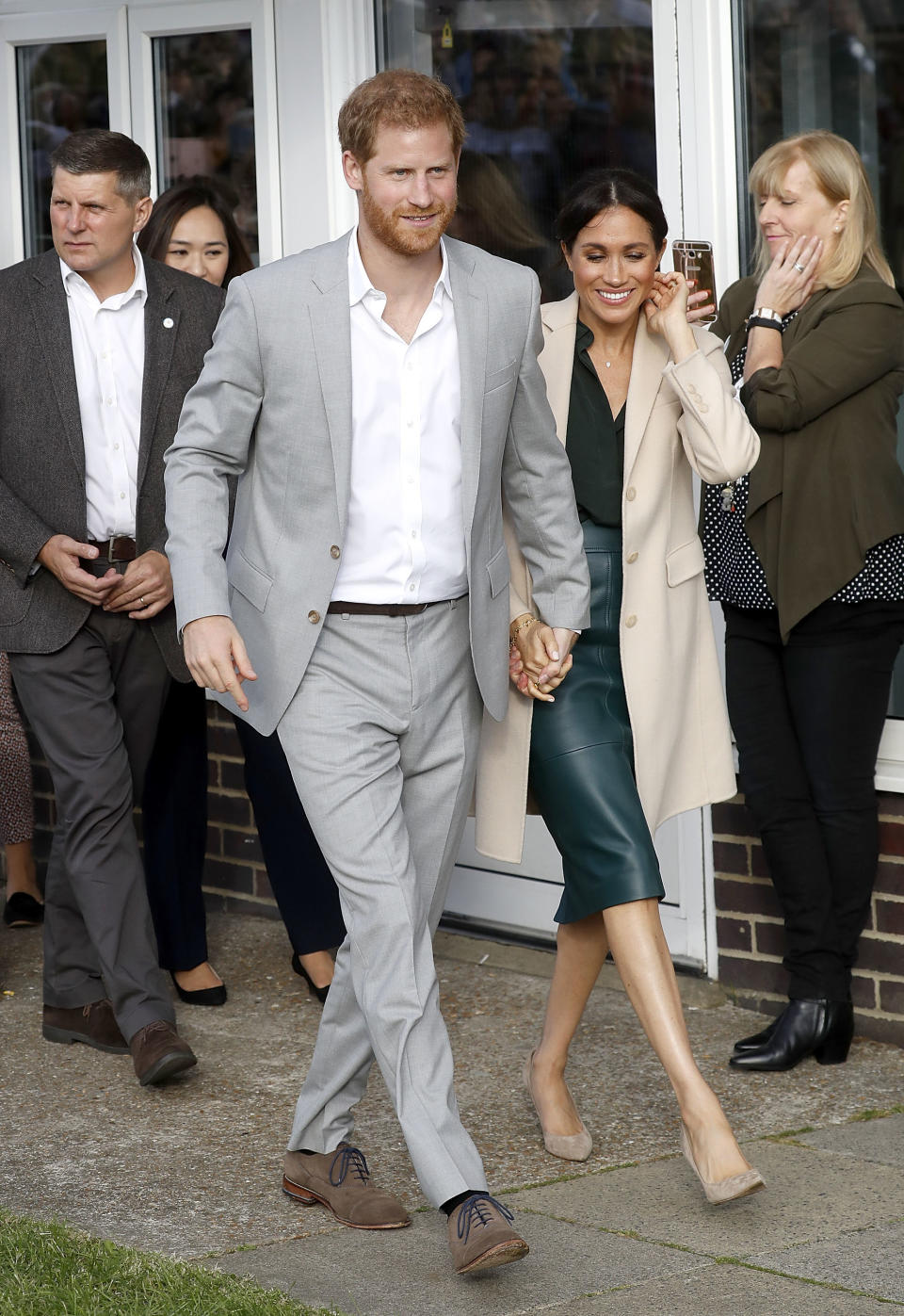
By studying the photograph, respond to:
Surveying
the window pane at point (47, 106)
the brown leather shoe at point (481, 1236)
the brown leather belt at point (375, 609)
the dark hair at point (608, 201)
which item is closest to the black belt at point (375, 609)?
the brown leather belt at point (375, 609)

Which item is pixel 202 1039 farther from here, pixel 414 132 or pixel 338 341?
pixel 414 132

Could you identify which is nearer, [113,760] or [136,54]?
[113,760]

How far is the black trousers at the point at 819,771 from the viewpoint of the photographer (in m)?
4.85

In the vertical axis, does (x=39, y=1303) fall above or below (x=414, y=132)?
below

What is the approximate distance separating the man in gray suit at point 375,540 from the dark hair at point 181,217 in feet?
7.14

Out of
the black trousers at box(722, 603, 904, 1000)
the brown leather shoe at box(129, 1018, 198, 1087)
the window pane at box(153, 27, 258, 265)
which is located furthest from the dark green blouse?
the window pane at box(153, 27, 258, 265)

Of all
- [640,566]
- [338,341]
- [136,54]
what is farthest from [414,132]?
[136,54]

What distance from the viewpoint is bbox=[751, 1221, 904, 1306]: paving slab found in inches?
138

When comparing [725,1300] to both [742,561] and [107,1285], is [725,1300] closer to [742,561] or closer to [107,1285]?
[107,1285]

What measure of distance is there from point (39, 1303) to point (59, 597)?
6.82 ft

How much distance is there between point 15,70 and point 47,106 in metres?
0.21

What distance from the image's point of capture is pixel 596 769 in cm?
407

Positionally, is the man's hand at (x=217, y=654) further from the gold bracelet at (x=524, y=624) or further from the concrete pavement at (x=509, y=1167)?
the concrete pavement at (x=509, y=1167)

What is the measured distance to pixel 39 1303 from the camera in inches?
134
